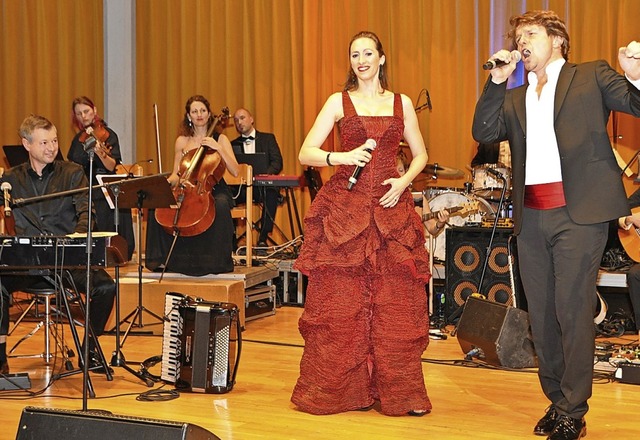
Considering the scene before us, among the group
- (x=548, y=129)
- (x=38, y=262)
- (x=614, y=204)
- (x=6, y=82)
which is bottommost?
(x=38, y=262)

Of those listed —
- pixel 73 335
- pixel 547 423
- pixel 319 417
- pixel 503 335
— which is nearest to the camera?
pixel 547 423

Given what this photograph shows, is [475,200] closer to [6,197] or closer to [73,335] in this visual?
[73,335]

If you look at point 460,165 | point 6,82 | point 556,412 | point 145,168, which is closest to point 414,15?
point 460,165

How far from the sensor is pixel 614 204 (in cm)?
347

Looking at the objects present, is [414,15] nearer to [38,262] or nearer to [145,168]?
[145,168]

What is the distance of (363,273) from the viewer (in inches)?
167

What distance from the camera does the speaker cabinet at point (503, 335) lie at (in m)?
5.21

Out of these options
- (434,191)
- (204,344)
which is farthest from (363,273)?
(434,191)

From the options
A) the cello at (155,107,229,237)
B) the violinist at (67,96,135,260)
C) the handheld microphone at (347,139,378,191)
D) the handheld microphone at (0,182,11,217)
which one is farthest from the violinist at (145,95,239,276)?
the handheld microphone at (347,139,378,191)

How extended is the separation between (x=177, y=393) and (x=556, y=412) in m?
1.98

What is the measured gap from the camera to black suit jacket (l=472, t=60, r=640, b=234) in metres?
3.47

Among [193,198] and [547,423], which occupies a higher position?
[193,198]

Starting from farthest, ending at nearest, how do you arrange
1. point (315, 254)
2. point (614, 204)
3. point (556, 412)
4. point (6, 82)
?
point (6, 82) → point (315, 254) → point (556, 412) → point (614, 204)

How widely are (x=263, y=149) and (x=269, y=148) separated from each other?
0.07 meters
